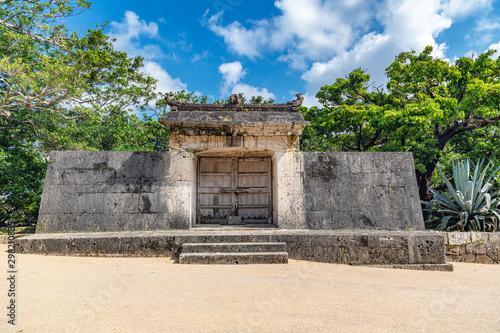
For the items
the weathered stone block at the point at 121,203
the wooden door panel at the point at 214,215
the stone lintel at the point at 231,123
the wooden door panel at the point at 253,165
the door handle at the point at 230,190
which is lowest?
the wooden door panel at the point at 214,215

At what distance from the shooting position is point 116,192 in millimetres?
5344

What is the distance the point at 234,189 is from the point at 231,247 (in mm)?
2356

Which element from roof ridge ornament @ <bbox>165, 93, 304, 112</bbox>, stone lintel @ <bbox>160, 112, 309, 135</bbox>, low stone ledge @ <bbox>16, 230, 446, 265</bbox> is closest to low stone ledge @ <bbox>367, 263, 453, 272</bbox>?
low stone ledge @ <bbox>16, 230, 446, 265</bbox>

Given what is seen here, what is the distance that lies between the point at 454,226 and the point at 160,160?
269 inches

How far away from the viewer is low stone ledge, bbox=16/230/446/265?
14.4 ft

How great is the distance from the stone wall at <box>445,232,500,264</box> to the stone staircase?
341 centimetres

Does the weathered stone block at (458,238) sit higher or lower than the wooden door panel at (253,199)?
lower

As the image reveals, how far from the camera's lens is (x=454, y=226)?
5957mm

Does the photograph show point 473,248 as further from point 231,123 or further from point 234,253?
point 231,123

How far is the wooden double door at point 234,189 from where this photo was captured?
Result: 21.5 feet

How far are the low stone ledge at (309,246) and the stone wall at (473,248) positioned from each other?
0.84 meters

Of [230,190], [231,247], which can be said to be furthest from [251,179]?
[231,247]

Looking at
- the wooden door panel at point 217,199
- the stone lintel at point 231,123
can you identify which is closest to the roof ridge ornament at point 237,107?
the stone lintel at point 231,123

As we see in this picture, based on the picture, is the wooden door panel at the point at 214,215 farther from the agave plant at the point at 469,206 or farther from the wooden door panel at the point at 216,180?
the agave plant at the point at 469,206
